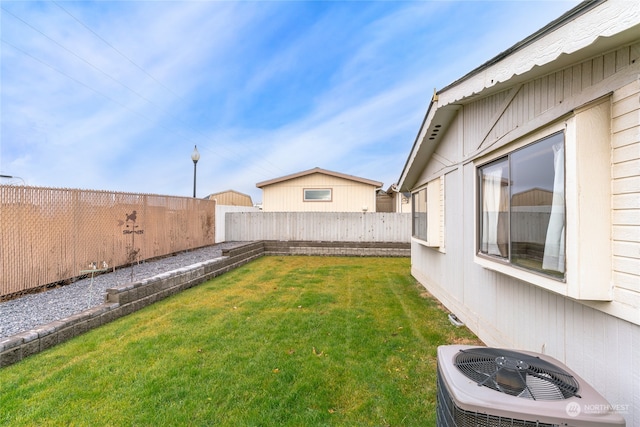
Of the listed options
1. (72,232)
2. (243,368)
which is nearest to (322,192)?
(72,232)

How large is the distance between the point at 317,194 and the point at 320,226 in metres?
2.74

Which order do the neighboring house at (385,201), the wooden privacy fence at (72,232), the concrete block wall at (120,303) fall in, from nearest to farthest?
the concrete block wall at (120,303) → the wooden privacy fence at (72,232) → the neighboring house at (385,201)

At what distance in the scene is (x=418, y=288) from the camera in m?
6.45

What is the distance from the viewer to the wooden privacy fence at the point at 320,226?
469 inches

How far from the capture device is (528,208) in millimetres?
2590

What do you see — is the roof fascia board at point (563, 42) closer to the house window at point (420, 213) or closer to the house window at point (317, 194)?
the house window at point (420, 213)

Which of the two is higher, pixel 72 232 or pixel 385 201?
pixel 385 201

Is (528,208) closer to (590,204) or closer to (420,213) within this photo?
(590,204)

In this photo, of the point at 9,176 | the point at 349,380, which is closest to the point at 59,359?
the point at 349,380

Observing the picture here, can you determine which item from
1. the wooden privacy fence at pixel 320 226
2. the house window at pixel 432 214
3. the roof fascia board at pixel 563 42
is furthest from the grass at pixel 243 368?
the wooden privacy fence at pixel 320 226

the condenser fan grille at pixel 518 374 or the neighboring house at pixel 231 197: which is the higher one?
the neighboring house at pixel 231 197

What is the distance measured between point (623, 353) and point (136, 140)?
15460mm

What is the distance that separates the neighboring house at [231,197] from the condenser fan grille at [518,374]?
25045mm

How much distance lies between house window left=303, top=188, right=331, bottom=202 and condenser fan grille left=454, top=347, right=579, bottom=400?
1314 centimetres
